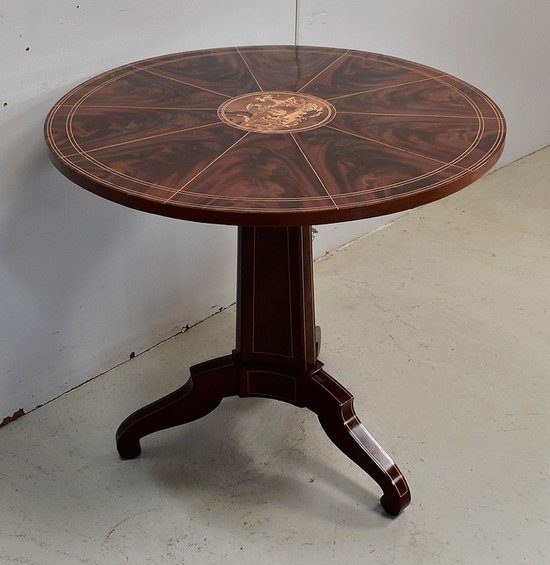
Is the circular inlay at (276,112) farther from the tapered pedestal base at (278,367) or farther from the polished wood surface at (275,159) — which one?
the tapered pedestal base at (278,367)

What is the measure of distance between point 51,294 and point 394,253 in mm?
1345

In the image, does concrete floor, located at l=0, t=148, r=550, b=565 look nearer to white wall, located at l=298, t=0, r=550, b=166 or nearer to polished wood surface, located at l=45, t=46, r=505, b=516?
polished wood surface, located at l=45, t=46, r=505, b=516

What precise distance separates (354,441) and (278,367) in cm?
25

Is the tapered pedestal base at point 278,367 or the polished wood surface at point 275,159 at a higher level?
the polished wood surface at point 275,159

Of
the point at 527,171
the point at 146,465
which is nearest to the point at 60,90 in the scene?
the point at 146,465

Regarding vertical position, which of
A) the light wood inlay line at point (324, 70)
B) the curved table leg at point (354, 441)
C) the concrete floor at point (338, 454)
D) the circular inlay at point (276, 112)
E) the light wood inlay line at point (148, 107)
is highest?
the light wood inlay line at point (148, 107)

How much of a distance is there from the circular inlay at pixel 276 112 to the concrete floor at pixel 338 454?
0.89m

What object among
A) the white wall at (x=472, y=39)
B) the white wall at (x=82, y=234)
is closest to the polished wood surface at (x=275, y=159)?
the white wall at (x=82, y=234)

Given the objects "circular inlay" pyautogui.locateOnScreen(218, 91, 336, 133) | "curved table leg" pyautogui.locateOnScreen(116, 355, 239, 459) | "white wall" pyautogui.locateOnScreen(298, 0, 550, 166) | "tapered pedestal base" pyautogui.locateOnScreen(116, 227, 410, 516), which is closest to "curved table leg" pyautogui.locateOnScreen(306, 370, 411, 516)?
"tapered pedestal base" pyautogui.locateOnScreen(116, 227, 410, 516)

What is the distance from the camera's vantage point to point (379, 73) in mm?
2064

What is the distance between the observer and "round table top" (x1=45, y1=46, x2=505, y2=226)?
4.84 ft

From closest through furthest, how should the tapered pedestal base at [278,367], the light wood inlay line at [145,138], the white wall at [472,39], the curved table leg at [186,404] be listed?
1. the light wood inlay line at [145,138]
2. the tapered pedestal base at [278,367]
3. the curved table leg at [186,404]
4. the white wall at [472,39]

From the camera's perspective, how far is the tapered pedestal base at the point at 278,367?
6.31 ft

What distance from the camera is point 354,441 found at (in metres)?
2.00
